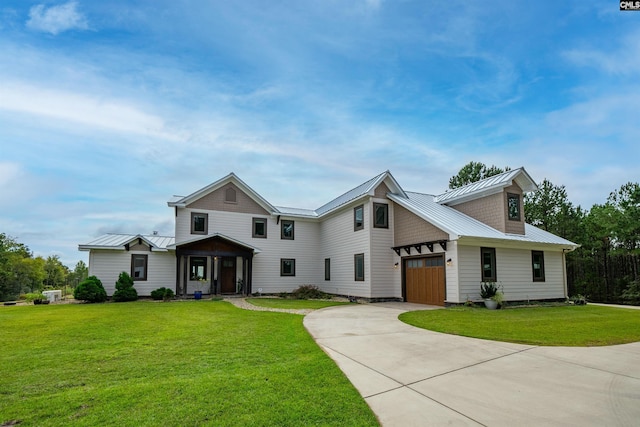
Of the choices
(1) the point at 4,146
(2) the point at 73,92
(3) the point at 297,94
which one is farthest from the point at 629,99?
(1) the point at 4,146

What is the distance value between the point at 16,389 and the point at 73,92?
991 centimetres

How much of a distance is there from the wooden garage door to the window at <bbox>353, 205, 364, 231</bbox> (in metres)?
3.02

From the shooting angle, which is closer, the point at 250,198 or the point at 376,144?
the point at 376,144

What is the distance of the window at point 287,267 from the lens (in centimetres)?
2191

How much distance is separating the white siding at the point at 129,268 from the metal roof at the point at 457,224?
1316 centimetres

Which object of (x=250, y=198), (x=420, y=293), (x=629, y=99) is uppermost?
(x=629, y=99)

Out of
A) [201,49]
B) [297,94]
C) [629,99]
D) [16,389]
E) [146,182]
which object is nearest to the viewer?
[16,389]

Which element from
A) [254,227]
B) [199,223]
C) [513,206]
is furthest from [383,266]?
[199,223]

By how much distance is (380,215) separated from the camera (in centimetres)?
1730

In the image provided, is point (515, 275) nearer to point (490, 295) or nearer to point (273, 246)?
point (490, 295)

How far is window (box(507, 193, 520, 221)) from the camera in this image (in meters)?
15.8

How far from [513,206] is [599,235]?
1309 cm

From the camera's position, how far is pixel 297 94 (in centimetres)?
1464

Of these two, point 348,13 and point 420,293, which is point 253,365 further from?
point 420,293
